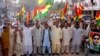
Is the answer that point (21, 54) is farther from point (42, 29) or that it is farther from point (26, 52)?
point (42, 29)

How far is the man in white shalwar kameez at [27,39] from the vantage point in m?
8.49

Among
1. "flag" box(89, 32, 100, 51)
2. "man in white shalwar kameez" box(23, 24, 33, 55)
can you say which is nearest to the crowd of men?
"man in white shalwar kameez" box(23, 24, 33, 55)

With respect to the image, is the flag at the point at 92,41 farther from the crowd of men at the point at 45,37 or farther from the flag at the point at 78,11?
the flag at the point at 78,11

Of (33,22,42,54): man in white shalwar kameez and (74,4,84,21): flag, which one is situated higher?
(74,4,84,21): flag

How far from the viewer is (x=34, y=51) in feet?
28.3

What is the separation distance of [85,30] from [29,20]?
1.58 m

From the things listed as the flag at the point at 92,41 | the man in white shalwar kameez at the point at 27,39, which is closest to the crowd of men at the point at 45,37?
the man in white shalwar kameez at the point at 27,39

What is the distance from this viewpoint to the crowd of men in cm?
845

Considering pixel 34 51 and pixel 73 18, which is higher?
pixel 73 18

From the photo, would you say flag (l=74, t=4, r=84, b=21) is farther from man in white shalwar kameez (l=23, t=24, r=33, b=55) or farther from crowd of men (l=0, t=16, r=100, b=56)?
man in white shalwar kameez (l=23, t=24, r=33, b=55)

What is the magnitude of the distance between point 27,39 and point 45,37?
494 mm

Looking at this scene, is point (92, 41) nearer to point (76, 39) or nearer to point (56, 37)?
point (76, 39)

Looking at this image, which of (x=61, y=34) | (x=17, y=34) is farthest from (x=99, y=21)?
(x=17, y=34)

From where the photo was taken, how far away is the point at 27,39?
8.52 metres
